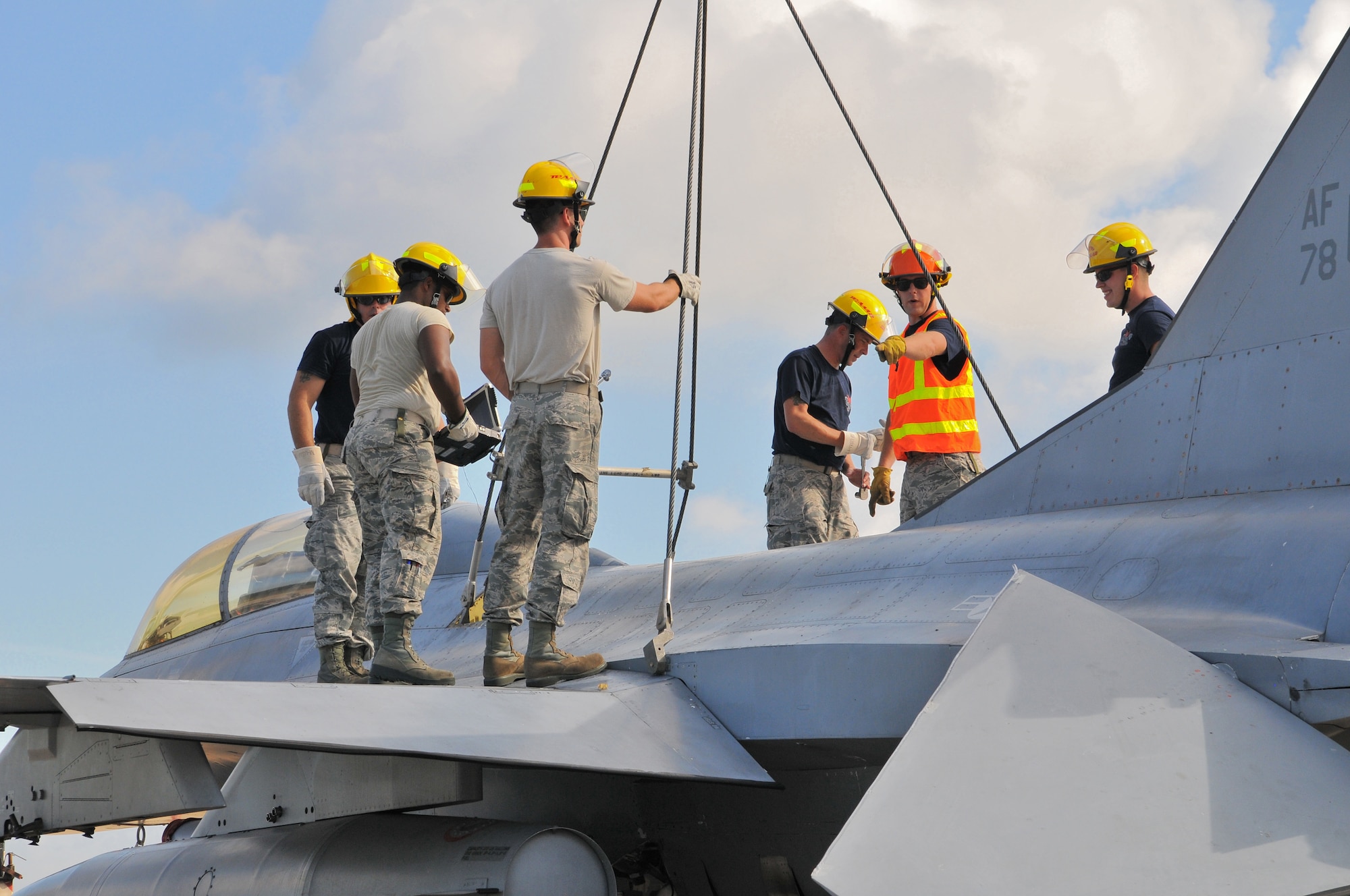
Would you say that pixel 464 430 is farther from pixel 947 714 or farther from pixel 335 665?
pixel 947 714

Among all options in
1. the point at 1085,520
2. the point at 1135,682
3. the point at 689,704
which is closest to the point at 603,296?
the point at 689,704

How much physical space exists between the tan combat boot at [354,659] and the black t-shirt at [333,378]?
126 centimetres

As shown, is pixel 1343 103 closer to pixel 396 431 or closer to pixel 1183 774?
pixel 1183 774

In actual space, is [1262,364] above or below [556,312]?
below

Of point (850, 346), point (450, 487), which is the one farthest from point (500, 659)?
point (850, 346)

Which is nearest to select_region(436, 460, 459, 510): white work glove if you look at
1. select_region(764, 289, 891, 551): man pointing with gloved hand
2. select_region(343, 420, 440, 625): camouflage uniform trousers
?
select_region(343, 420, 440, 625): camouflage uniform trousers

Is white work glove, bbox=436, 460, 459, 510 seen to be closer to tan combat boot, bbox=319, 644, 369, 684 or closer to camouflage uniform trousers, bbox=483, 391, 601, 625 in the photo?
tan combat boot, bbox=319, 644, 369, 684

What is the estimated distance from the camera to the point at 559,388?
17.6 feet

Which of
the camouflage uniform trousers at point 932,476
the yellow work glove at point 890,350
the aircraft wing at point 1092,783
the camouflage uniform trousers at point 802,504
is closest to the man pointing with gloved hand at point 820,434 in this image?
the camouflage uniform trousers at point 802,504

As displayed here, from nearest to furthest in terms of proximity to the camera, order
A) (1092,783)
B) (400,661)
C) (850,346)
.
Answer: (1092,783) → (400,661) → (850,346)

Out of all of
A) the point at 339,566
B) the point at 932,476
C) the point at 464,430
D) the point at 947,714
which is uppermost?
the point at 464,430

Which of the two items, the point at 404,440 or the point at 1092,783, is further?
the point at 404,440

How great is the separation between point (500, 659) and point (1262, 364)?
10.7 feet

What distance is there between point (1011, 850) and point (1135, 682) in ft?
2.47
